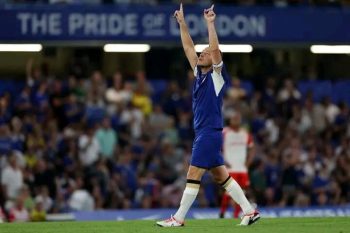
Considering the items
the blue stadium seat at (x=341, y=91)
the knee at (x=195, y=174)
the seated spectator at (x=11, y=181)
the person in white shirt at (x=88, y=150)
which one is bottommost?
the seated spectator at (x=11, y=181)

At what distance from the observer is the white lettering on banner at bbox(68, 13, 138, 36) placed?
24250 mm

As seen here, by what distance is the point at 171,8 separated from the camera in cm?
2466

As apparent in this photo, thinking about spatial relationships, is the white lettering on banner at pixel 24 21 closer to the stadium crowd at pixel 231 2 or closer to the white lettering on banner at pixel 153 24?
the stadium crowd at pixel 231 2

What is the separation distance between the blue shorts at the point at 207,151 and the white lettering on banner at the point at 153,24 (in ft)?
39.8

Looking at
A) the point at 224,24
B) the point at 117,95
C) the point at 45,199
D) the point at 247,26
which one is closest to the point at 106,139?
the point at 117,95

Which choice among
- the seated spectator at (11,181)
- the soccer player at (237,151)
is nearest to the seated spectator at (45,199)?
the seated spectator at (11,181)

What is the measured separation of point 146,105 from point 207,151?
466 inches

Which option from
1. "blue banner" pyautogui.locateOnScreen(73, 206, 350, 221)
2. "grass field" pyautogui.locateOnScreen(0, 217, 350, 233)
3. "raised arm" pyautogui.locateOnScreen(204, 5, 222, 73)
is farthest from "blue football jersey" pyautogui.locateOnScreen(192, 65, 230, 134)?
"blue banner" pyautogui.locateOnScreen(73, 206, 350, 221)

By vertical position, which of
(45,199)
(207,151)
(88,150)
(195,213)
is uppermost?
(207,151)

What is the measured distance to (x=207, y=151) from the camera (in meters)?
12.6

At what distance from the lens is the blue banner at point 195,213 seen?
66.7ft

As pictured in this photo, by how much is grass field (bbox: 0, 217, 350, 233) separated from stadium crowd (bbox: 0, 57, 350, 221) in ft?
21.5

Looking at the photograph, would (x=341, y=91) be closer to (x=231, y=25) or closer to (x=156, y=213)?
(x=231, y=25)

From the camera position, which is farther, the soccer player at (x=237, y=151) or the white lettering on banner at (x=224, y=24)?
the white lettering on banner at (x=224, y=24)
